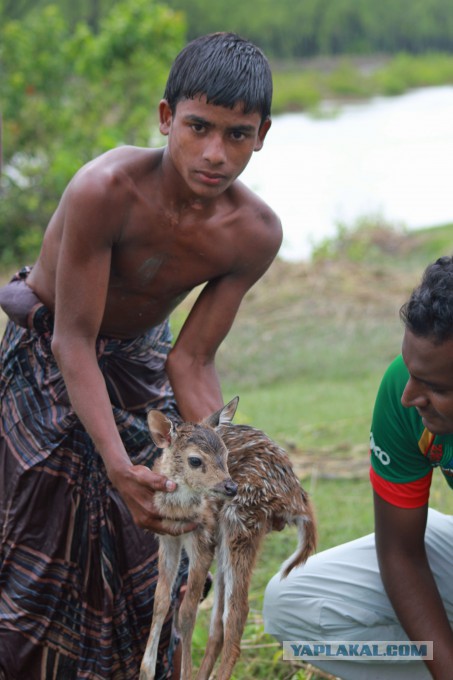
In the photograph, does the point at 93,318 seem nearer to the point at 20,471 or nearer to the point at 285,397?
the point at 20,471

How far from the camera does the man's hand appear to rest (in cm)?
251

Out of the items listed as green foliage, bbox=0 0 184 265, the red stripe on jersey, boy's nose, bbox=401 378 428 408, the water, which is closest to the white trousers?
the red stripe on jersey

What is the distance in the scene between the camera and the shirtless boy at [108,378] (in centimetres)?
294

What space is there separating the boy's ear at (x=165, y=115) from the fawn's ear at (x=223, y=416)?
83cm

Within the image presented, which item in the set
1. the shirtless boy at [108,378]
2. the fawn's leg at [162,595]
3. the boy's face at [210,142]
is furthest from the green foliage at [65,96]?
the fawn's leg at [162,595]

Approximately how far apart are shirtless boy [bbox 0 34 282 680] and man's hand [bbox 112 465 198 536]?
1.00 feet

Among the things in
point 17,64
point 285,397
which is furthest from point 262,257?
point 17,64

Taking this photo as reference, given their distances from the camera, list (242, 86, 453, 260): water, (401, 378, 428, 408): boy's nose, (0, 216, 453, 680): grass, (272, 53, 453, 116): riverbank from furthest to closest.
→ (272, 53, 453, 116): riverbank → (242, 86, 453, 260): water → (0, 216, 453, 680): grass → (401, 378, 428, 408): boy's nose

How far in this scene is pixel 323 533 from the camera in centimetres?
486

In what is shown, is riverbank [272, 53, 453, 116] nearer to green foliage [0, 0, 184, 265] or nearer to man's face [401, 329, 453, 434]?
green foliage [0, 0, 184, 265]

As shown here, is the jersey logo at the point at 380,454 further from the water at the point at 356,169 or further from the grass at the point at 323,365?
the water at the point at 356,169

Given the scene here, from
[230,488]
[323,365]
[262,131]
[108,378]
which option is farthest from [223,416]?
[323,365]

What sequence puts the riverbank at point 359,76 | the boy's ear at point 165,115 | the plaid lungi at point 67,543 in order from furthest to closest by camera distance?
the riverbank at point 359,76 → the plaid lungi at point 67,543 → the boy's ear at point 165,115

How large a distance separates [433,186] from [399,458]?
51.7ft
